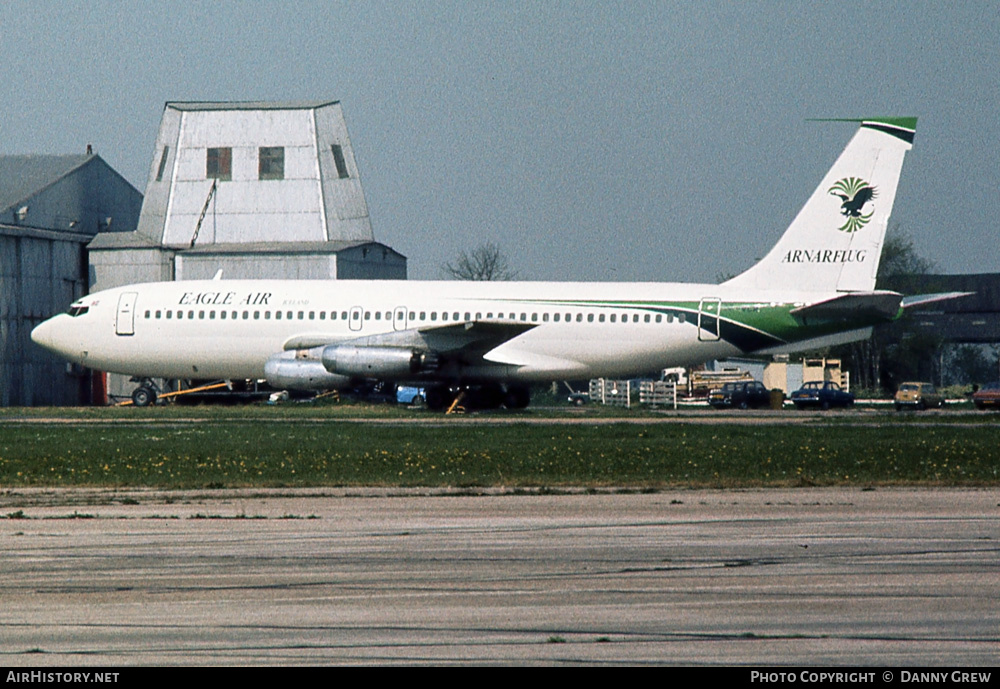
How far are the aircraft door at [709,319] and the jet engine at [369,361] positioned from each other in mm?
9399

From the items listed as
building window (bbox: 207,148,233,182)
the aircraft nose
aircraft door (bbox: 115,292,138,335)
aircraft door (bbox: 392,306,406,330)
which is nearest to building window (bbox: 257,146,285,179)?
Result: building window (bbox: 207,148,233,182)

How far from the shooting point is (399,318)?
147 ft

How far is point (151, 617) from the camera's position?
35.4 ft

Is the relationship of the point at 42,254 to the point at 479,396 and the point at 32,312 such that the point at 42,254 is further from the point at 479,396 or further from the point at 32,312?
the point at 479,396

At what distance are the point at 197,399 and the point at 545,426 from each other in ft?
70.7

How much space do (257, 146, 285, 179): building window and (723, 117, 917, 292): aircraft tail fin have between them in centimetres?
3019

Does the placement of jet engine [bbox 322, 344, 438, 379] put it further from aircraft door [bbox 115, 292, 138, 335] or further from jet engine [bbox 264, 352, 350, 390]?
aircraft door [bbox 115, 292, 138, 335]

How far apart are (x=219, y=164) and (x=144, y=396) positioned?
64.9ft

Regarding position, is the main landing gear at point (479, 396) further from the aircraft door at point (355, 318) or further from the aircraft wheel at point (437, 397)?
the aircraft door at point (355, 318)

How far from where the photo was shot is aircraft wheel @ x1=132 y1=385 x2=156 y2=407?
50.3m

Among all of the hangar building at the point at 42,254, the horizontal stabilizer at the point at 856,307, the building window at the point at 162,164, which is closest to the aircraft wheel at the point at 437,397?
the horizontal stabilizer at the point at 856,307

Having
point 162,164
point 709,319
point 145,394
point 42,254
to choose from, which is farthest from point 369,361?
point 162,164
